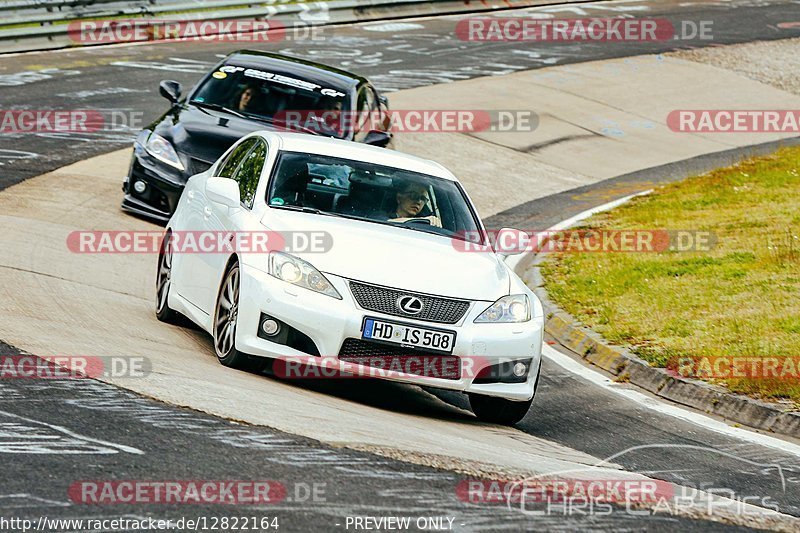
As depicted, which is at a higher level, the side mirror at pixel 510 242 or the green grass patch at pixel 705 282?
the side mirror at pixel 510 242

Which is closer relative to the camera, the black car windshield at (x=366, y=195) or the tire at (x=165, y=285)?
the black car windshield at (x=366, y=195)

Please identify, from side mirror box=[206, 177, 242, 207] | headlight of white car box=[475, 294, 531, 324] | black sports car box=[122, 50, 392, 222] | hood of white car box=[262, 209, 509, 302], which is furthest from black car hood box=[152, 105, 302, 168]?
headlight of white car box=[475, 294, 531, 324]

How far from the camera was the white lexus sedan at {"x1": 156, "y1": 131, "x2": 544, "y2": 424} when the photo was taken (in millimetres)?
8156

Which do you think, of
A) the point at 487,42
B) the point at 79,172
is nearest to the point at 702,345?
the point at 79,172

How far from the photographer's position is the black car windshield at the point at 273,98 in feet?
47.6

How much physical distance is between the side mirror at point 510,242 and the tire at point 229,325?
6.33ft

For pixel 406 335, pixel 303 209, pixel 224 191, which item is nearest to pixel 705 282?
pixel 303 209

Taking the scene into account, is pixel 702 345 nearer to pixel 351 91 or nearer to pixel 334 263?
pixel 334 263

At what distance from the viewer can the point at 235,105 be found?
14.7 meters

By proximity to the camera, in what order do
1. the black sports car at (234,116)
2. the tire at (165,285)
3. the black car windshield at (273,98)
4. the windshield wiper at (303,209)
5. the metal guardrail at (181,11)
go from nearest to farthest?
the windshield wiper at (303,209), the tire at (165,285), the black sports car at (234,116), the black car windshield at (273,98), the metal guardrail at (181,11)

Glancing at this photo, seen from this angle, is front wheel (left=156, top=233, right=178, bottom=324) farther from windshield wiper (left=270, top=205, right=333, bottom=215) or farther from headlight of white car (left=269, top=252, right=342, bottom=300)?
headlight of white car (left=269, top=252, right=342, bottom=300)

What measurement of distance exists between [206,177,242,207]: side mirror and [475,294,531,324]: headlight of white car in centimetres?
194

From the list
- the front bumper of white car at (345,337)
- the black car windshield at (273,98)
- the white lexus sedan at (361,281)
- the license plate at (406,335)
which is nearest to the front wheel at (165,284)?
the white lexus sedan at (361,281)

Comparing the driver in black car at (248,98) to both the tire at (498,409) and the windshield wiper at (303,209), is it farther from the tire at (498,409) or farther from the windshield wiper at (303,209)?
the tire at (498,409)
